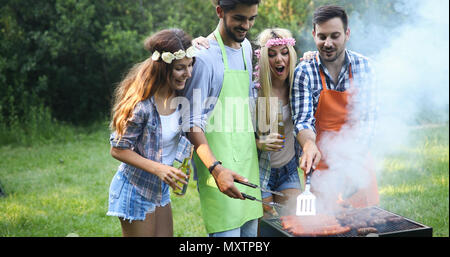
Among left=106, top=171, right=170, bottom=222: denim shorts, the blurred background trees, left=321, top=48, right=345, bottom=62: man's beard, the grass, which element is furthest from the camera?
the blurred background trees

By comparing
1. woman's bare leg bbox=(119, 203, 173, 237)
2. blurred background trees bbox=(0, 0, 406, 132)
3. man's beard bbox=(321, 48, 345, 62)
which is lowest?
woman's bare leg bbox=(119, 203, 173, 237)

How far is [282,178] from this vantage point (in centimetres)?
337

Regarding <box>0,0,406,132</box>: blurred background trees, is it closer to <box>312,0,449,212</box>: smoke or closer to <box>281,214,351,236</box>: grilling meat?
<box>312,0,449,212</box>: smoke

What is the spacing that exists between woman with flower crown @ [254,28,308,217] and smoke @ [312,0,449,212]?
0.78 feet

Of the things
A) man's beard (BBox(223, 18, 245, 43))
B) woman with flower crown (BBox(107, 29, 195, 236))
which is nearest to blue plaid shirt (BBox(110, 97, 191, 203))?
woman with flower crown (BBox(107, 29, 195, 236))

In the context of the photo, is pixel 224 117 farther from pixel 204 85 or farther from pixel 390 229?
pixel 390 229

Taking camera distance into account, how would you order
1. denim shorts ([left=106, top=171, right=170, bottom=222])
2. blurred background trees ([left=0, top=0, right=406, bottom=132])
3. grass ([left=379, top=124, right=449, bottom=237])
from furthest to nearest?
blurred background trees ([left=0, top=0, right=406, bottom=132]), grass ([left=379, top=124, right=449, bottom=237]), denim shorts ([left=106, top=171, right=170, bottom=222])

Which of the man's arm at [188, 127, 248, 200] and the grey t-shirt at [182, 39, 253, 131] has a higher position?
the grey t-shirt at [182, 39, 253, 131]

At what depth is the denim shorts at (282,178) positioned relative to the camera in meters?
3.35

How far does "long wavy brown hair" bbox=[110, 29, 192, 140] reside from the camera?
2.58 metres

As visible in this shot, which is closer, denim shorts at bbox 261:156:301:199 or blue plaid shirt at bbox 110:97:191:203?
blue plaid shirt at bbox 110:97:191:203

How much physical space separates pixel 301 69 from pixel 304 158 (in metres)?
0.71

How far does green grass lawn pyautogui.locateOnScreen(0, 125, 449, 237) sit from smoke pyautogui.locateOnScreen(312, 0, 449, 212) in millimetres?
1237

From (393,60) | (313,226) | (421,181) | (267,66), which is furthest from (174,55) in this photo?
(421,181)
